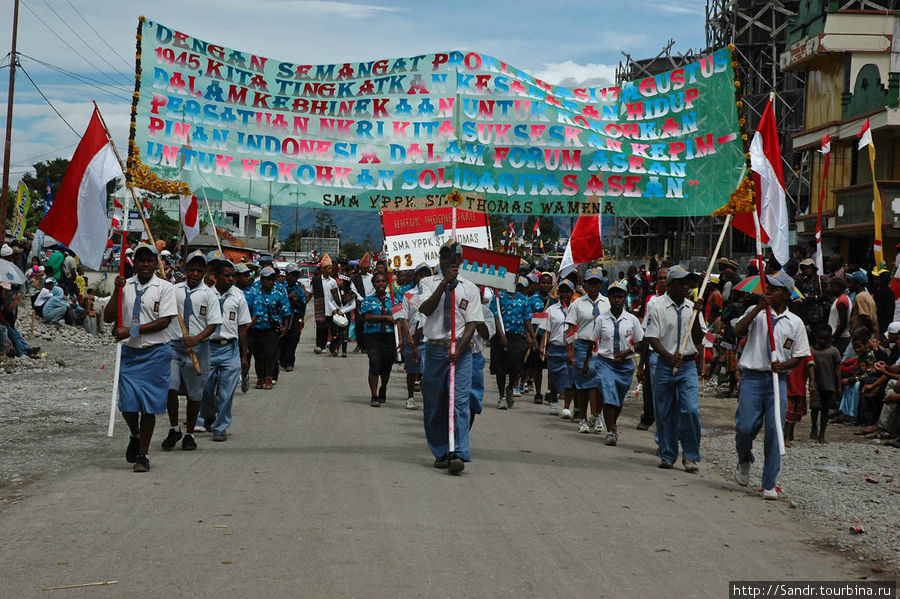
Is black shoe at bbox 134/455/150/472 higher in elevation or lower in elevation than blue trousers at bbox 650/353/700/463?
lower

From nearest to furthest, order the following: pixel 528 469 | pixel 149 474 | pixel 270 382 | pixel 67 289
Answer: pixel 149 474 < pixel 528 469 < pixel 270 382 < pixel 67 289

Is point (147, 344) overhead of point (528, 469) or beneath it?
overhead

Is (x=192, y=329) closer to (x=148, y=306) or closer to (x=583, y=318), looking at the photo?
(x=148, y=306)

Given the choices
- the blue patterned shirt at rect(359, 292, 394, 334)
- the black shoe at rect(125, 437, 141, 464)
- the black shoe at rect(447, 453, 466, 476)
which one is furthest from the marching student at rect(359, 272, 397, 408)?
the black shoe at rect(125, 437, 141, 464)

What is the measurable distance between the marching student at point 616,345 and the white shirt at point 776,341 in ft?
9.35

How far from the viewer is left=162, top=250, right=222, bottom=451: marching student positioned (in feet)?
33.1

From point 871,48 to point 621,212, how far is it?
2453 centimetres

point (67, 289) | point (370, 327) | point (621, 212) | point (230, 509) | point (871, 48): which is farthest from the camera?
point (871, 48)

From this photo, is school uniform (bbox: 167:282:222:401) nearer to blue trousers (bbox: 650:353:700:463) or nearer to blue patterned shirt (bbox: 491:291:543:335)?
blue trousers (bbox: 650:353:700:463)

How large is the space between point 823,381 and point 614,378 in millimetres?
2664

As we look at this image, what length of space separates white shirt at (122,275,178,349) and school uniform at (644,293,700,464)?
15.8ft

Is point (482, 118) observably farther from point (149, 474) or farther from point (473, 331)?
point (149, 474)

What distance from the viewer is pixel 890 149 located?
96.6 feet

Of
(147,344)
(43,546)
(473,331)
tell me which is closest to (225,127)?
(147,344)
